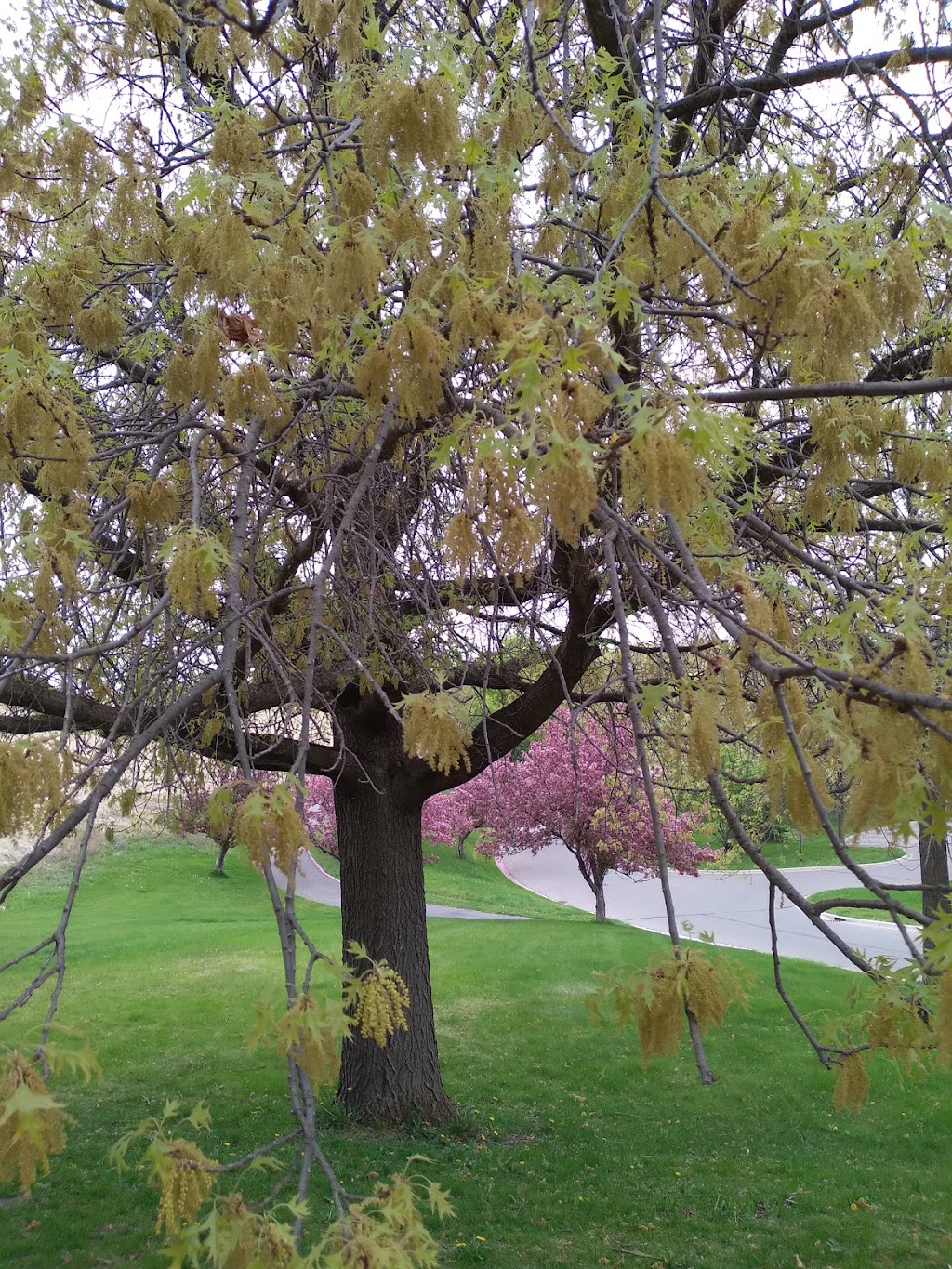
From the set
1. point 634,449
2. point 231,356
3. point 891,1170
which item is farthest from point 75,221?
point 891,1170

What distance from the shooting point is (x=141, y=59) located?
5.14 metres

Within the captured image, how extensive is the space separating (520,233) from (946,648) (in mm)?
2089

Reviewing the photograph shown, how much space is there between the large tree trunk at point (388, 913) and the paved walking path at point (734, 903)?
16.4 feet

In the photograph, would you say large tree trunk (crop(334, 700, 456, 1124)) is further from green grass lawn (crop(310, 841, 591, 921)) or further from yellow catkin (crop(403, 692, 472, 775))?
green grass lawn (crop(310, 841, 591, 921))

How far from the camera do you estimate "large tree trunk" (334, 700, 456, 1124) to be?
6.42 meters

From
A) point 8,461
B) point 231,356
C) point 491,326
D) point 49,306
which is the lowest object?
point 8,461

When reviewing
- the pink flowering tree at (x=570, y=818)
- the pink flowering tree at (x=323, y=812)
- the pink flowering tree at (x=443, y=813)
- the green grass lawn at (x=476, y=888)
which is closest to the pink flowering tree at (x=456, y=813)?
the pink flowering tree at (x=443, y=813)

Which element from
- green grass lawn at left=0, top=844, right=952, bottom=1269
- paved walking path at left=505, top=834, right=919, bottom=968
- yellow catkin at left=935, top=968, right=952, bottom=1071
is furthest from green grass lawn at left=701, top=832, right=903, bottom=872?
yellow catkin at left=935, top=968, right=952, bottom=1071

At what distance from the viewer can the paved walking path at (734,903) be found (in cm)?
1485

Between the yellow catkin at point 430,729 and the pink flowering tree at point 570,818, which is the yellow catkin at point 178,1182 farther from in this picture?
the pink flowering tree at point 570,818

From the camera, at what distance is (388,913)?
641 cm

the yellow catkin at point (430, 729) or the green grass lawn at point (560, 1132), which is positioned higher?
the yellow catkin at point (430, 729)

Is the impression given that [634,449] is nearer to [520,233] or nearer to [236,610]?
[236,610]

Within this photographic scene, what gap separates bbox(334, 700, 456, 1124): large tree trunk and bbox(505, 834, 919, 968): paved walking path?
5.01 meters
